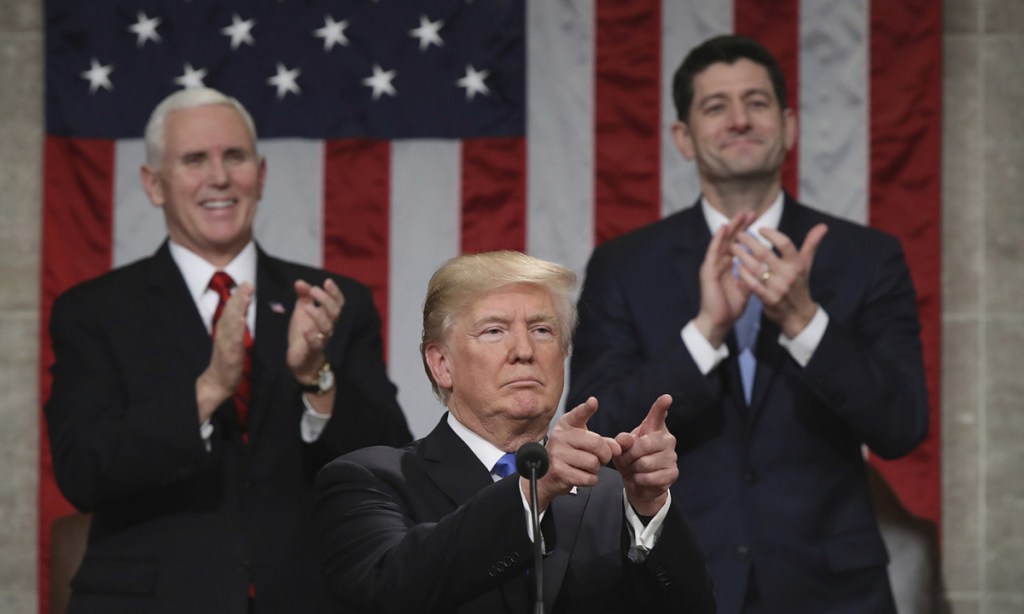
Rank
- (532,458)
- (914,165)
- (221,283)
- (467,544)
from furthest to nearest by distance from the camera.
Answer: (914,165)
(221,283)
(467,544)
(532,458)

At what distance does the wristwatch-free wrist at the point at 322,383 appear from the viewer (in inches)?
129

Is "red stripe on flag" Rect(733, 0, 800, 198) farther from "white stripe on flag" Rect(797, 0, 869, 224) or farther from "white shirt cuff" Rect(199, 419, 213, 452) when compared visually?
"white shirt cuff" Rect(199, 419, 213, 452)

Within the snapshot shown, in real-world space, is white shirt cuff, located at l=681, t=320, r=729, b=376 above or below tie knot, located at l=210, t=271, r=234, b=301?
below

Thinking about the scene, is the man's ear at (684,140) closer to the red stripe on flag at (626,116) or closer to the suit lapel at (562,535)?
the red stripe on flag at (626,116)

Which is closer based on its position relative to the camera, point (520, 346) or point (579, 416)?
point (579, 416)

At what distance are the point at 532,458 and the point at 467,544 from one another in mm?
198

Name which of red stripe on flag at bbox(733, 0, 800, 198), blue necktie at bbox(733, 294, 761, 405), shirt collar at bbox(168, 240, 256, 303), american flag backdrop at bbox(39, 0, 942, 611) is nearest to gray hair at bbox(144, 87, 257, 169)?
shirt collar at bbox(168, 240, 256, 303)

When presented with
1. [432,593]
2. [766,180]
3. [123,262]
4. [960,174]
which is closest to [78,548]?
[123,262]

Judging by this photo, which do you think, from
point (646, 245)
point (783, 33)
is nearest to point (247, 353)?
point (646, 245)

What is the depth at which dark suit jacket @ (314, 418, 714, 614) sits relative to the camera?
82.9 inches

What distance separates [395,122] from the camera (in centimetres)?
471

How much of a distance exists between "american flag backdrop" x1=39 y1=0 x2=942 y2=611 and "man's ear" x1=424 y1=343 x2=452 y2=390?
7.18ft

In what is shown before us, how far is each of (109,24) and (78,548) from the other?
1553 millimetres

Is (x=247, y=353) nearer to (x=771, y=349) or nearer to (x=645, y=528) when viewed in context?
(x=771, y=349)
